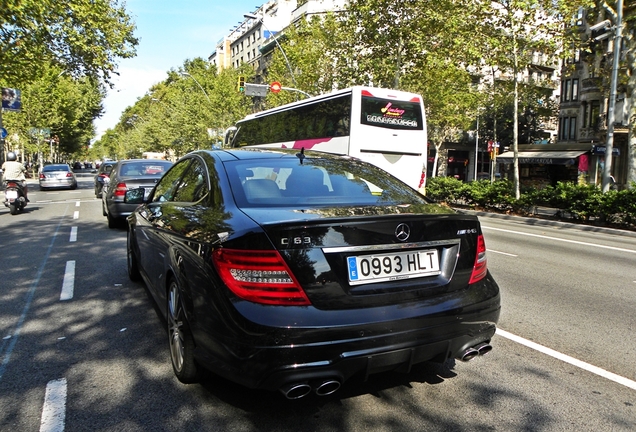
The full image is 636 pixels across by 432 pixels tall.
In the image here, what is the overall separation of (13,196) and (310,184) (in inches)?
528

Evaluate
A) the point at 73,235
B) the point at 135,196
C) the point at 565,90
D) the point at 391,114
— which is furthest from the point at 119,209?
the point at 565,90

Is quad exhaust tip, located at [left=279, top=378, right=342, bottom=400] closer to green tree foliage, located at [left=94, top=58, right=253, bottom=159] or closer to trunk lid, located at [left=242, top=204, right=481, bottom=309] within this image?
trunk lid, located at [left=242, top=204, right=481, bottom=309]

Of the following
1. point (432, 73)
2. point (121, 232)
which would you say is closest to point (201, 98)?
point (432, 73)

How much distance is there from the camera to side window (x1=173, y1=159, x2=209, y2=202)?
3.51 metres

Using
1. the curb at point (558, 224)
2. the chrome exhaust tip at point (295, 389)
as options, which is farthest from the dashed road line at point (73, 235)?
the curb at point (558, 224)

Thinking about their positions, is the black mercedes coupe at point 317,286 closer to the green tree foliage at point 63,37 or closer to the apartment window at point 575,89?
the green tree foliage at point 63,37

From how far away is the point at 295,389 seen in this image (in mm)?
2438

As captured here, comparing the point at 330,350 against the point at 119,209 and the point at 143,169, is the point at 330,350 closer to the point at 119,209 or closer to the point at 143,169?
the point at 119,209

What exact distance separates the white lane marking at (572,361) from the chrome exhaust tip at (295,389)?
2292mm

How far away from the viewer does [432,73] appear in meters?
27.3

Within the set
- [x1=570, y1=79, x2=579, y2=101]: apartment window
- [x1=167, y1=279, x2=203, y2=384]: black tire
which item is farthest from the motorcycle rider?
[x1=570, y1=79, x2=579, y2=101]: apartment window

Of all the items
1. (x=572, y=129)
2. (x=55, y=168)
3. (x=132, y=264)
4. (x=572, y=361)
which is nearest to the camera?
(x=572, y=361)

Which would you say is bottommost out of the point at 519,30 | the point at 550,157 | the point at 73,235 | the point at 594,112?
the point at 73,235

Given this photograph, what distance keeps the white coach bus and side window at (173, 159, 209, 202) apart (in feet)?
31.8
